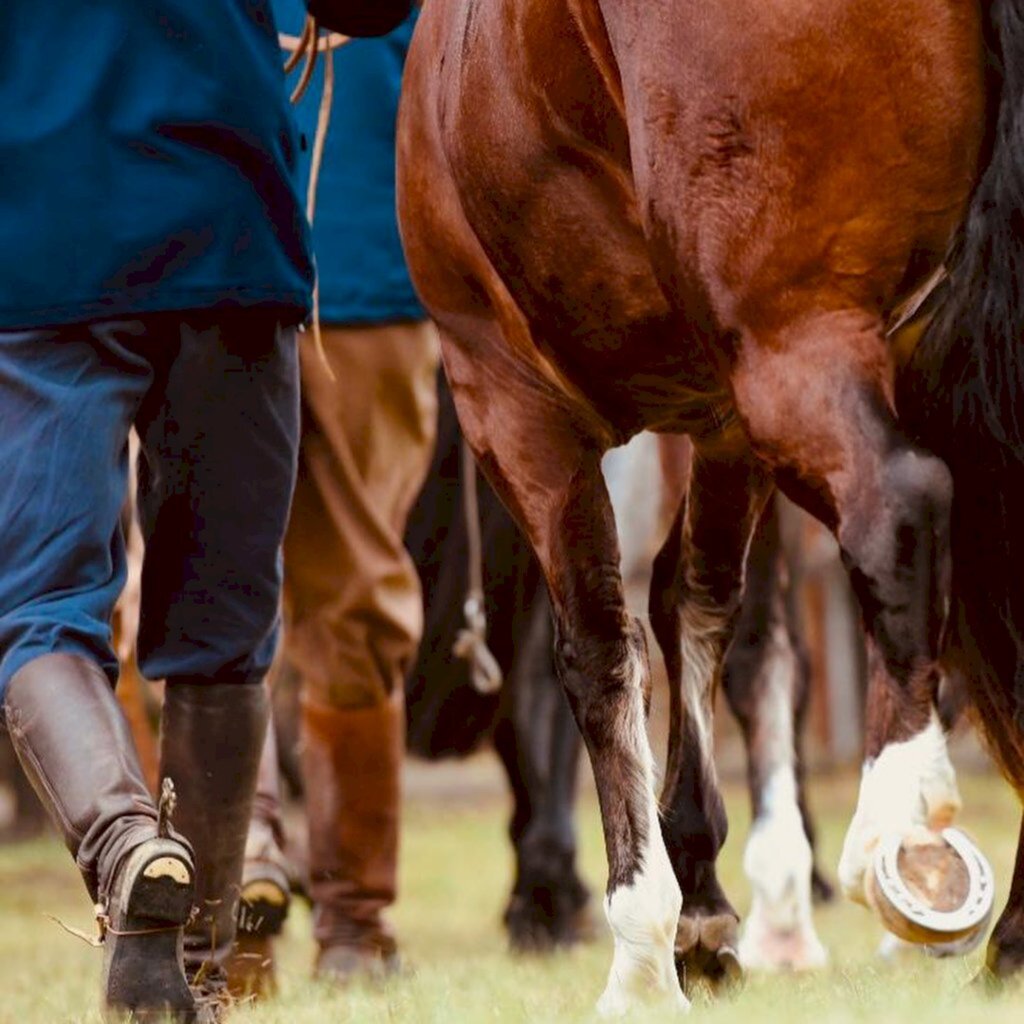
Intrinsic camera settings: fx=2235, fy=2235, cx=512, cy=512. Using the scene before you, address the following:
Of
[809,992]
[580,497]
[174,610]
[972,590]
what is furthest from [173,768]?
[972,590]

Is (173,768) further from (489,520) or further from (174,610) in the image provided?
(489,520)

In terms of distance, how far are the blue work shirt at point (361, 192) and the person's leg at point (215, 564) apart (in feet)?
4.64

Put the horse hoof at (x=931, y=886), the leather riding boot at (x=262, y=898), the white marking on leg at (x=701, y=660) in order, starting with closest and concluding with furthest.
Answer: the horse hoof at (x=931, y=886)
the white marking on leg at (x=701, y=660)
the leather riding boot at (x=262, y=898)

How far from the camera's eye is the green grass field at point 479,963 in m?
3.12

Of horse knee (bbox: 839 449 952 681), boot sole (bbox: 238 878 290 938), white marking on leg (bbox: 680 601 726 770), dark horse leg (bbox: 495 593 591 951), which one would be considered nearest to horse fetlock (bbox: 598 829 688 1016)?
white marking on leg (bbox: 680 601 726 770)

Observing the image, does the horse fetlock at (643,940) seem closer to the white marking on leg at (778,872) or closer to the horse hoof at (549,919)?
the white marking on leg at (778,872)

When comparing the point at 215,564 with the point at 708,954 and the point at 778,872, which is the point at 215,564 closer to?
the point at 708,954

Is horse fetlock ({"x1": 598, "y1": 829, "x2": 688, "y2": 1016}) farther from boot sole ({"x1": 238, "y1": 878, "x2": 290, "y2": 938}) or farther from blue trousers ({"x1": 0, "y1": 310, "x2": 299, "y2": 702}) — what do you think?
boot sole ({"x1": 238, "y1": 878, "x2": 290, "y2": 938})

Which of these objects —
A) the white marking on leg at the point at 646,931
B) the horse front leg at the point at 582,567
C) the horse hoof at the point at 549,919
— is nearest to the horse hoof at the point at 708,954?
the horse front leg at the point at 582,567

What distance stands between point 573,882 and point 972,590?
3160 mm


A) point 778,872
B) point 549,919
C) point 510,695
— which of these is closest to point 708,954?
point 778,872

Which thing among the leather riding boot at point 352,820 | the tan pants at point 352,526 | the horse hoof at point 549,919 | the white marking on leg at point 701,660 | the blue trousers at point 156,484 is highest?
the blue trousers at point 156,484

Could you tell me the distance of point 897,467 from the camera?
273 centimetres

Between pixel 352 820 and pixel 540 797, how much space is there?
1184 mm
